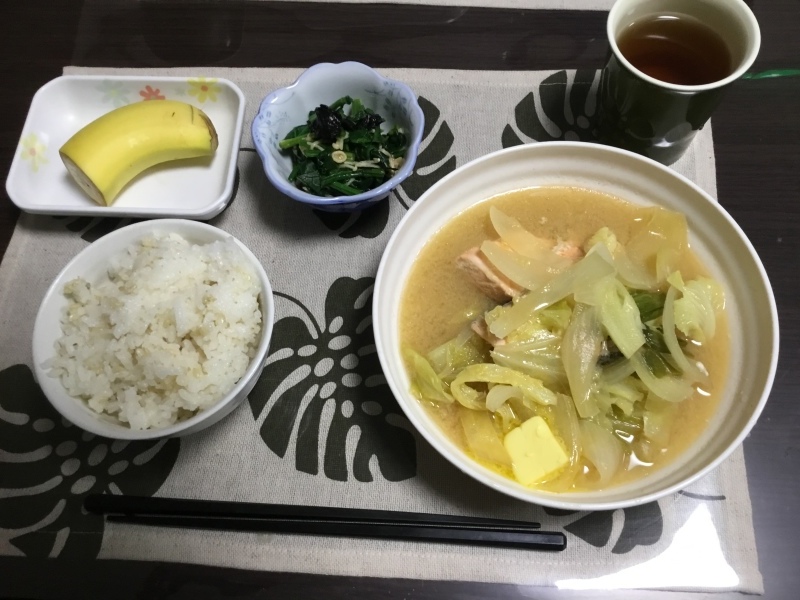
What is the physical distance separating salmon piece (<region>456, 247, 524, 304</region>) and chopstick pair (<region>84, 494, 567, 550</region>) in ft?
1.75

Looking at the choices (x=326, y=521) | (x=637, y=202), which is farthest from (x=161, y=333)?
(x=637, y=202)

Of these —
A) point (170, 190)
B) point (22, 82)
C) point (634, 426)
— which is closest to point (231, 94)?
point (170, 190)

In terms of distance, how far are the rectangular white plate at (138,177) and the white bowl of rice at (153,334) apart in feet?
0.63

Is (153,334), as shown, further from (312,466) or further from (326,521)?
(326,521)

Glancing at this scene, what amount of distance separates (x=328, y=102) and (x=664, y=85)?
94 centimetres

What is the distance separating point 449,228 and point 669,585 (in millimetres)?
997

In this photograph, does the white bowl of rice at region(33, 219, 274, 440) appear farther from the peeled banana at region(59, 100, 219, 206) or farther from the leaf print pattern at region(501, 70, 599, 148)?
the leaf print pattern at region(501, 70, 599, 148)

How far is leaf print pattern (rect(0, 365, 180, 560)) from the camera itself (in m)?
1.36

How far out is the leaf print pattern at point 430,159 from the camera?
1.74 m

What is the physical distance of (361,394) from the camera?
4.82 feet

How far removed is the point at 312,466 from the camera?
1403 mm

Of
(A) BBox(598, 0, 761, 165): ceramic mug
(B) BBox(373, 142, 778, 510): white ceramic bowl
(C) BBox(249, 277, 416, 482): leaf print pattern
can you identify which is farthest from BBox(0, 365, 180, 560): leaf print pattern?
(A) BBox(598, 0, 761, 165): ceramic mug

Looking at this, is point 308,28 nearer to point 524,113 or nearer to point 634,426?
point 524,113

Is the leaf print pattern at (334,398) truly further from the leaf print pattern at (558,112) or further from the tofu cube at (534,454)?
the leaf print pattern at (558,112)
